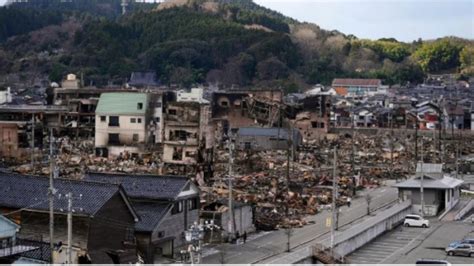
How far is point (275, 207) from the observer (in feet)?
61.9

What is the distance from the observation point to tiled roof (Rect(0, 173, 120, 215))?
1189 cm

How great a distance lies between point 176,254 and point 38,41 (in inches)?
2729

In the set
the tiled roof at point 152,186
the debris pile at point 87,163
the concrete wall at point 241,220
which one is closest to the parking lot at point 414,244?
the concrete wall at point 241,220

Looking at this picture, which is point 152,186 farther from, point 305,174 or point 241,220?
point 305,174

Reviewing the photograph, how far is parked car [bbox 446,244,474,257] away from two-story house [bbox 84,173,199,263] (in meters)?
4.77

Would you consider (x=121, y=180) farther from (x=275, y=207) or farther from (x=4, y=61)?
(x=4, y=61)

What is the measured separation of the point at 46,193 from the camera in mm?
12391

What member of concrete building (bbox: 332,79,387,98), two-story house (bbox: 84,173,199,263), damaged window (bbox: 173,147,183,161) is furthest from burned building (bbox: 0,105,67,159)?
concrete building (bbox: 332,79,387,98)

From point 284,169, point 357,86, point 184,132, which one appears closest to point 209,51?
point 357,86

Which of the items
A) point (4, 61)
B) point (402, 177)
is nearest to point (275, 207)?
point (402, 177)

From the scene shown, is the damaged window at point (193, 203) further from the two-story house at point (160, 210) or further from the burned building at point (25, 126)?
the burned building at point (25, 126)

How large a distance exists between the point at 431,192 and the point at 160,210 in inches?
351

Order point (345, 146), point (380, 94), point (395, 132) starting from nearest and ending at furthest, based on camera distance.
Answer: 1. point (345, 146)
2. point (395, 132)
3. point (380, 94)

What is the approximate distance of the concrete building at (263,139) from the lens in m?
33.2
